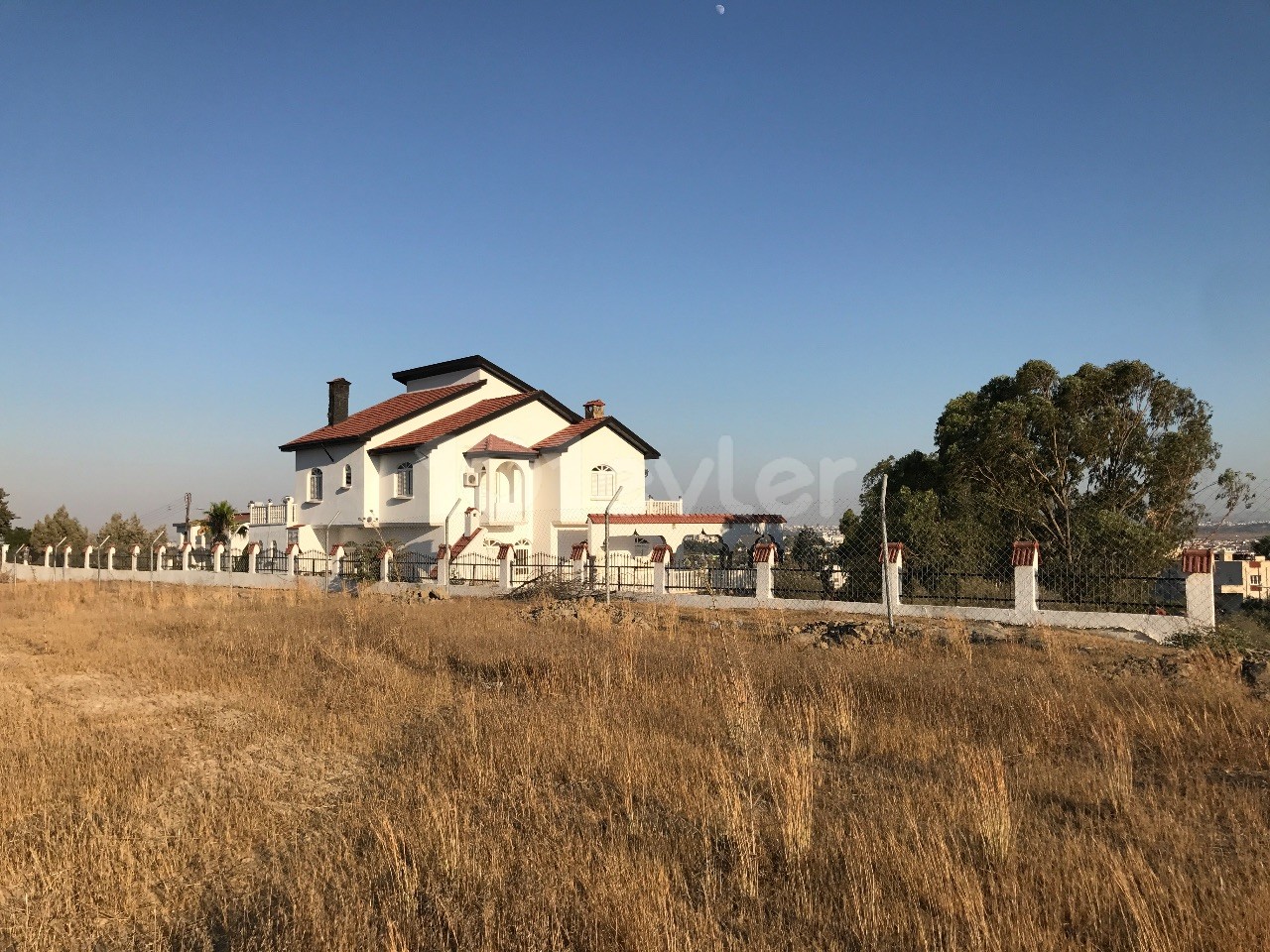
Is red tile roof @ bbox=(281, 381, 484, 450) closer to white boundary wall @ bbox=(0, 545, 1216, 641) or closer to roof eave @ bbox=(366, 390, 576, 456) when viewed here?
roof eave @ bbox=(366, 390, 576, 456)

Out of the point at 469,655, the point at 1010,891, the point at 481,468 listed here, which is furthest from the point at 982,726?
the point at 481,468

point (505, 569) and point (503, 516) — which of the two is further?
point (503, 516)

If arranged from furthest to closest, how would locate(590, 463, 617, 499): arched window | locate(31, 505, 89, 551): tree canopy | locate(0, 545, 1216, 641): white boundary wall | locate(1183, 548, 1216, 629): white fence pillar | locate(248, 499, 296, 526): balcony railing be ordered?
1. locate(31, 505, 89, 551): tree canopy
2. locate(248, 499, 296, 526): balcony railing
3. locate(590, 463, 617, 499): arched window
4. locate(0, 545, 1216, 641): white boundary wall
5. locate(1183, 548, 1216, 629): white fence pillar

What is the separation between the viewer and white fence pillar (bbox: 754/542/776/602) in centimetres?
1894

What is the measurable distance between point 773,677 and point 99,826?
6069 millimetres

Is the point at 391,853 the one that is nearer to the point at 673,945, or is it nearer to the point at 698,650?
the point at 673,945

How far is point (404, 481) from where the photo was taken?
33625 mm

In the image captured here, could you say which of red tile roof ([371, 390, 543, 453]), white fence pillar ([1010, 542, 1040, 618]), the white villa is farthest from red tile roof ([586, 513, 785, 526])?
white fence pillar ([1010, 542, 1040, 618])

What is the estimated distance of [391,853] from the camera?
14.5 ft

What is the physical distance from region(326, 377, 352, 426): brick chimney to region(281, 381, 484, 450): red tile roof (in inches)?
30.0

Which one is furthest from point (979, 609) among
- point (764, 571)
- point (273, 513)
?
point (273, 513)

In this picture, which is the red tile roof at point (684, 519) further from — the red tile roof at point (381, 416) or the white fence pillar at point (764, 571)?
the white fence pillar at point (764, 571)

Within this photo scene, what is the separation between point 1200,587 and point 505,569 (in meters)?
15.9

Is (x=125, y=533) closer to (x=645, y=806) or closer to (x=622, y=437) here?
(x=622, y=437)
